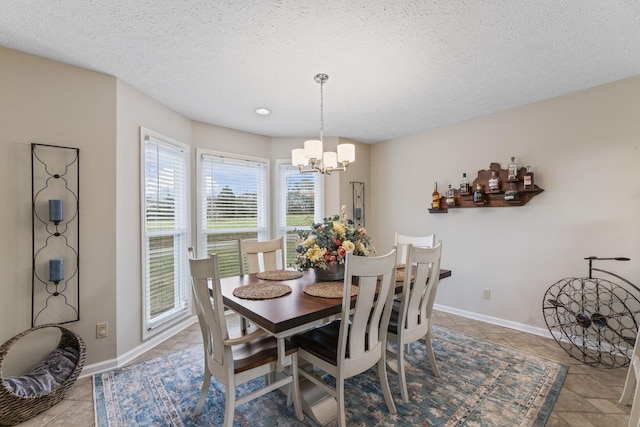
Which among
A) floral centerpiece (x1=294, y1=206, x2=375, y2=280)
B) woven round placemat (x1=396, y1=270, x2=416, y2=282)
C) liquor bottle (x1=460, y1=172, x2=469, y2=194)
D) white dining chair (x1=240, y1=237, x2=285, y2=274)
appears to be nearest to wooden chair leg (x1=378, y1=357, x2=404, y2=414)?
woven round placemat (x1=396, y1=270, x2=416, y2=282)

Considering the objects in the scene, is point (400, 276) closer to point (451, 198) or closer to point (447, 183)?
point (451, 198)

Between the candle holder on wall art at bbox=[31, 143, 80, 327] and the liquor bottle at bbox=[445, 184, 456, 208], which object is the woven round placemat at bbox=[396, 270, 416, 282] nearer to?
the liquor bottle at bbox=[445, 184, 456, 208]

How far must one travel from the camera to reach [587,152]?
2.82 m

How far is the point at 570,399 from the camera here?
2.01 m

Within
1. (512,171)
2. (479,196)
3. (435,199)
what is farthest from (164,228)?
(512,171)

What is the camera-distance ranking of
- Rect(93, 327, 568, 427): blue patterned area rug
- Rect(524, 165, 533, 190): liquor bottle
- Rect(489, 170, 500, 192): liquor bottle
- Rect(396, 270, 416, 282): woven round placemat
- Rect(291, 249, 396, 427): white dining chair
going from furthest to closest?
1. Rect(489, 170, 500, 192): liquor bottle
2. Rect(524, 165, 533, 190): liquor bottle
3. Rect(396, 270, 416, 282): woven round placemat
4. Rect(93, 327, 568, 427): blue patterned area rug
5. Rect(291, 249, 396, 427): white dining chair

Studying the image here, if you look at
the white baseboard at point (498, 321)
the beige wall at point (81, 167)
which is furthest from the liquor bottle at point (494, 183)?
the beige wall at point (81, 167)

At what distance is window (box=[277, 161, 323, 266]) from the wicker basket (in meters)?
2.59

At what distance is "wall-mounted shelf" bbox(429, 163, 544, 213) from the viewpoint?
123 inches

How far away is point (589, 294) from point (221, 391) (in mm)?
3460

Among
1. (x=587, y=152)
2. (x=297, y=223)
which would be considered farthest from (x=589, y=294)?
(x=297, y=223)

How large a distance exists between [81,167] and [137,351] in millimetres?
1730

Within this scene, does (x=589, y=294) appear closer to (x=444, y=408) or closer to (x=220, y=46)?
(x=444, y=408)

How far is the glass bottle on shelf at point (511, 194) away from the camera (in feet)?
10.2
